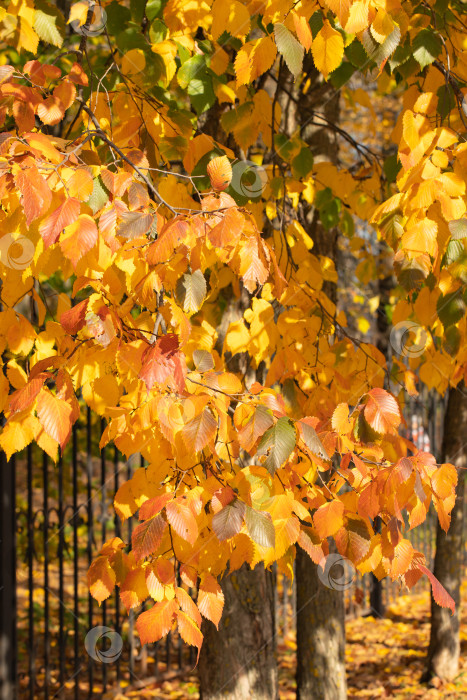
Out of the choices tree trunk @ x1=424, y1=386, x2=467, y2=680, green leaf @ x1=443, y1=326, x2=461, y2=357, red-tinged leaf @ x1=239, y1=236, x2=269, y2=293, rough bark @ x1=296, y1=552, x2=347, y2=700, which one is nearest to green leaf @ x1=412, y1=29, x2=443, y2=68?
green leaf @ x1=443, y1=326, x2=461, y2=357

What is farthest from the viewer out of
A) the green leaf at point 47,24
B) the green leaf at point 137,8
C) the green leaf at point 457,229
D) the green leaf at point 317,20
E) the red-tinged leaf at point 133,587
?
the green leaf at point 137,8

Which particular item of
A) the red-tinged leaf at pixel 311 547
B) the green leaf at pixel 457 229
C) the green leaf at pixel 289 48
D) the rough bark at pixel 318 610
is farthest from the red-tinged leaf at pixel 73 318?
the rough bark at pixel 318 610

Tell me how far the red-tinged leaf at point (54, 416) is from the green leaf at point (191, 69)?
5.23ft

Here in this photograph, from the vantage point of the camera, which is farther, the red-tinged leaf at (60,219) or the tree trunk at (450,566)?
the tree trunk at (450,566)

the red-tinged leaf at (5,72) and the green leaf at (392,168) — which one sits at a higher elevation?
the red-tinged leaf at (5,72)

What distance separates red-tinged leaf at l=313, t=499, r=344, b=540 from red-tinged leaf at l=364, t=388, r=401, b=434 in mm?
249

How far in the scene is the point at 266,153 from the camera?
12.7 ft

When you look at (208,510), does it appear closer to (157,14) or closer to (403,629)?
(157,14)

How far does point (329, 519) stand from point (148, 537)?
0.50m

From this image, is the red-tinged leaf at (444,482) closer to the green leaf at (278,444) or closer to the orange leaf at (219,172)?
the green leaf at (278,444)

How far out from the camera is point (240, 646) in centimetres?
332

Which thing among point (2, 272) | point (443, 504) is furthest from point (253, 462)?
point (2, 272)

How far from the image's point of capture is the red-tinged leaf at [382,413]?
2090 millimetres

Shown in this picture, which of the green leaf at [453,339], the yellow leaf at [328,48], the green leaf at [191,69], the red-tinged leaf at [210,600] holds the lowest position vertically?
the red-tinged leaf at [210,600]
